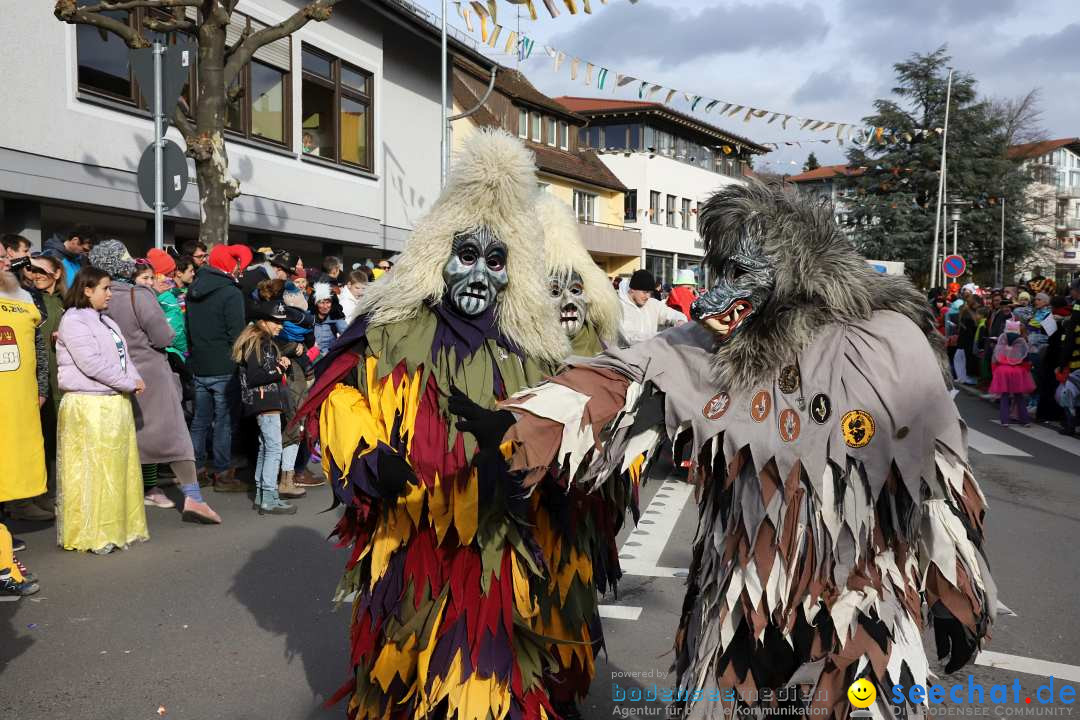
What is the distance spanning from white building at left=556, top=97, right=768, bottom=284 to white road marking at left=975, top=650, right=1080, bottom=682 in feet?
122

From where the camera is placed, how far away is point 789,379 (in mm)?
2209

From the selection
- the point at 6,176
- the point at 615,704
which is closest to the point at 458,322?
the point at 615,704

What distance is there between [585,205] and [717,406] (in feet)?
119

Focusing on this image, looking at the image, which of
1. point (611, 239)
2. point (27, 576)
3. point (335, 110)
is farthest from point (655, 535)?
point (611, 239)

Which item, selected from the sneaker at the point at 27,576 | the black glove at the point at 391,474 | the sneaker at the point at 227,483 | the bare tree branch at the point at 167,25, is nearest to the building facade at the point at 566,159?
the bare tree branch at the point at 167,25

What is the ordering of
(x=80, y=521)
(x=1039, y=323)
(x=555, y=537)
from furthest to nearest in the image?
(x=1039, y=323) < (x=80, y=521) < (x=555, y=537)

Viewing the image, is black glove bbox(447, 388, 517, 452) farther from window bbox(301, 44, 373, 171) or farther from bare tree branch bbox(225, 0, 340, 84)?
window bbox(301, 44, 373, 171)

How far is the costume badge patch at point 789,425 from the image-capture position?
2.17 meters

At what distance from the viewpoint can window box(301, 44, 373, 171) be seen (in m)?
16.6

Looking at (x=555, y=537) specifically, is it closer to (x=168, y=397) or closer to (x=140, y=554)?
(x=140, y=554)

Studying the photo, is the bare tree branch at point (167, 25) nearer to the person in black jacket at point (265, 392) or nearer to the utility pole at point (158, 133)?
the utility pole at point (158, 133)

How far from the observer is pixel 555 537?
303 centimetres

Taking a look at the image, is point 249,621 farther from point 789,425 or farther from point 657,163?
point 657,163

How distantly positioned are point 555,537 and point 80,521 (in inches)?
150
